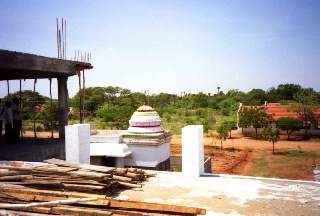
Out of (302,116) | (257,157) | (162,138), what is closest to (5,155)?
(162,138)

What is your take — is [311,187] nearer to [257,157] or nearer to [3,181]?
[3,181]

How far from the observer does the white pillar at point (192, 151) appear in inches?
381

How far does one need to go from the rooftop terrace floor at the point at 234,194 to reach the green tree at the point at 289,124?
2755cm

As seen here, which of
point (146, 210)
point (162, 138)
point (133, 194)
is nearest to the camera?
point (146, 210)

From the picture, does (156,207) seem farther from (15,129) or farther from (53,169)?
(15,129)

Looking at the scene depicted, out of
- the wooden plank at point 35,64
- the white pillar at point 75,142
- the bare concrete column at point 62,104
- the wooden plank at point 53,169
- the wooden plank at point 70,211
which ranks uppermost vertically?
the wooden plank at point 35,64

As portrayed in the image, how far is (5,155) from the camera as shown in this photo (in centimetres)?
1251

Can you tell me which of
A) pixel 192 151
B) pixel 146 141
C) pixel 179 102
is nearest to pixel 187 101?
pixel 179 102

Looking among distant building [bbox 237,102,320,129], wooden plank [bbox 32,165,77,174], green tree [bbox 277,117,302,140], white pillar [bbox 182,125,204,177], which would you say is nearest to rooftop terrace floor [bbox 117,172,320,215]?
white pillar [bbox 182,125,204,177]

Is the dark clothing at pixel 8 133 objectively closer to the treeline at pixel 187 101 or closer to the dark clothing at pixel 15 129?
the dark clothing at pixel 15 129

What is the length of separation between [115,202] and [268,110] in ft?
120

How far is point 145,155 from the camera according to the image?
14352 millimetres

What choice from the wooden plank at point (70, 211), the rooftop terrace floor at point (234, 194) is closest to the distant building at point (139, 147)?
the rooftop terrace floor at point (234, 194)

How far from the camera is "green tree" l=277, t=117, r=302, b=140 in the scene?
34688mm
